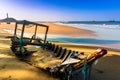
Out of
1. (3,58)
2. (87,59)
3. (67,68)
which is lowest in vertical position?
(3,58)

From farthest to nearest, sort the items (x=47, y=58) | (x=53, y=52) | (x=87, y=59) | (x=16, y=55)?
(x=16, y=55) → (x=53, y=52) → (x=47, y=58) → (x=87, y=59)

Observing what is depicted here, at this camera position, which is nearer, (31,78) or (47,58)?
(31,78)

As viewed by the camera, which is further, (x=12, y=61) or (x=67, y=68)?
(x=12, y=61)

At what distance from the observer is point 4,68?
11.4 meters

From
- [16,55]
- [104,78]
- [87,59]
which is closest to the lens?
[87,59]

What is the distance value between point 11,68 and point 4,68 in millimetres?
386

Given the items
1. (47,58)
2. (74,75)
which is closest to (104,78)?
(74,75)

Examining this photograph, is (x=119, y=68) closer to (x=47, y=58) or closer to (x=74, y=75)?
(x=74, y=75)

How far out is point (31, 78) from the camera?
10.1 meters

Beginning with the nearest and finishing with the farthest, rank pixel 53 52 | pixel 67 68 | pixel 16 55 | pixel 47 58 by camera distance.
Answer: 1. pixel 67 68
2. pixel 47 58
3. pixel 53 52
4. pixel 16 55

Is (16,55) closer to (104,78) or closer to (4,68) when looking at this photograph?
(4,68)

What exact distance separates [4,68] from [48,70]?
9.58 feet

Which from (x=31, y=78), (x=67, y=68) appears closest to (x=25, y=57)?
(x=31, y=78)

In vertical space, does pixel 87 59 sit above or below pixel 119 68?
above
